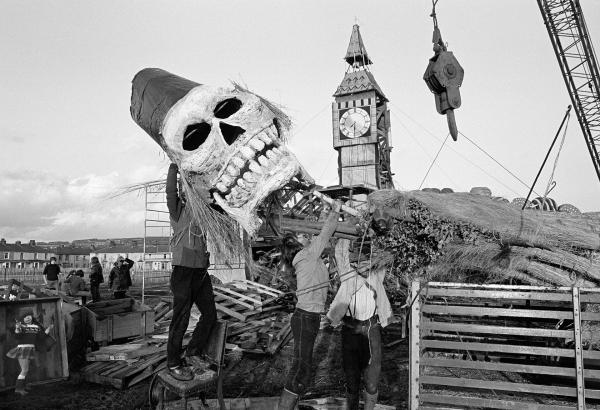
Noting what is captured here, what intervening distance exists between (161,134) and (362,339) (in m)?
3.19

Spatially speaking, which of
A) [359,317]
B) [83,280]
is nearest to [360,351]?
[359,317]

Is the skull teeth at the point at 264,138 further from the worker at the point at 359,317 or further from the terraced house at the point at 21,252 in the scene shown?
the terraced house at the point at 21,252

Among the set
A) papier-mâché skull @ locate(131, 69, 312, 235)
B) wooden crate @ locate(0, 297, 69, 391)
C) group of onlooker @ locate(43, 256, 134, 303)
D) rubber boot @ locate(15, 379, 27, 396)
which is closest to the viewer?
papier-mâché skull @ locate(131, 69, 312, 235)

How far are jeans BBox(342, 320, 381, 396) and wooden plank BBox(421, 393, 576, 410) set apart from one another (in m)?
0.83

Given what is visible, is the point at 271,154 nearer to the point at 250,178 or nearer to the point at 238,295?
the point at 250,178

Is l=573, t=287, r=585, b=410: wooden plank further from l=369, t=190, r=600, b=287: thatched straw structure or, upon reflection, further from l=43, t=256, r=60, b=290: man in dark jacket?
l=43, t=256, r=60, b=290: man in dark jacket

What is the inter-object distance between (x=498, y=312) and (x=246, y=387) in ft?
15.0

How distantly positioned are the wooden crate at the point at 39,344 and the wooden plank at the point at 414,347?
208 inches

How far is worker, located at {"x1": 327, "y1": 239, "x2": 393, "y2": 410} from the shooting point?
5.06 m

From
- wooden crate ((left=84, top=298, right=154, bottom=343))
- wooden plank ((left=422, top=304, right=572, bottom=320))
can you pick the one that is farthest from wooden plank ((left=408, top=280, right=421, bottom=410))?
wooden crate ((left=84, top=298, right=154, bottom=343))

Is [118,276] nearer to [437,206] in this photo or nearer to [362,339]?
[362,339]

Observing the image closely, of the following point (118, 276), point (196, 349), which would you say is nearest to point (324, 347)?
point (196, 349)

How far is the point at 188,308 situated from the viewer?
4047 mm

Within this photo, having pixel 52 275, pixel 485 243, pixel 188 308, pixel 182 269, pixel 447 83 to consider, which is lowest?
pixel 52 275
